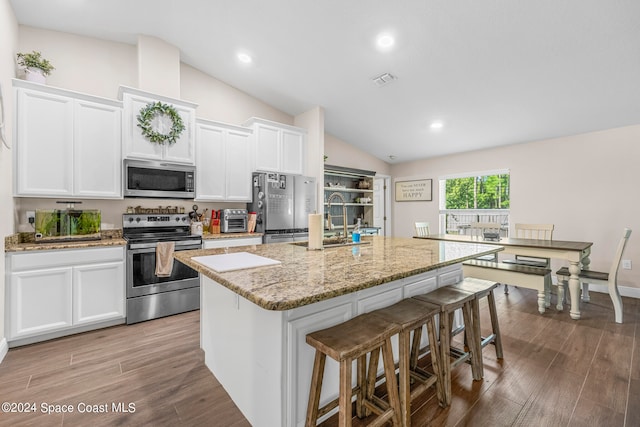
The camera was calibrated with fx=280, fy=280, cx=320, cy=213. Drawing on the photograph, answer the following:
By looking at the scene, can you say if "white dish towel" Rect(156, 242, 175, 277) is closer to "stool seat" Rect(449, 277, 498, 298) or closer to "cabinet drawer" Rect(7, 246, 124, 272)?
"cabinet drawer" Rect(7, 246, 124, 272)

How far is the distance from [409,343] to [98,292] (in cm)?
294

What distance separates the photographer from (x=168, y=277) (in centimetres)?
312

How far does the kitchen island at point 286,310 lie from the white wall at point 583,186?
11.8 feet

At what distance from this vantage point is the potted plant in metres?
2.69

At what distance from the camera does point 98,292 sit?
2.74 meters

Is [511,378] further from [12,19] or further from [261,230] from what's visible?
[12,19]

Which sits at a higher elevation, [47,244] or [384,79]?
[384,79]

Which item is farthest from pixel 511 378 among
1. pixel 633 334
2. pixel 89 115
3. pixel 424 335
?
pixel 89 115

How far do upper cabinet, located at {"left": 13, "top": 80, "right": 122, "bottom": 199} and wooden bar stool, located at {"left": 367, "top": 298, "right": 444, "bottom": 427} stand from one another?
311 cm

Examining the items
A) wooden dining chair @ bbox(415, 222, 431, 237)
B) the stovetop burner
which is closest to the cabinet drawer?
the stovetop burner

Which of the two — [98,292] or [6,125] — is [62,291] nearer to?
[98,292]

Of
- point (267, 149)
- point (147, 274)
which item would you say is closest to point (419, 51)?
point (267, 149)

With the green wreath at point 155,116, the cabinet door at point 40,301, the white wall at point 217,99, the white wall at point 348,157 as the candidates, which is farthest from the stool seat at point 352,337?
the white wall at point 348,157

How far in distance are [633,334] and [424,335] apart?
2.21m
